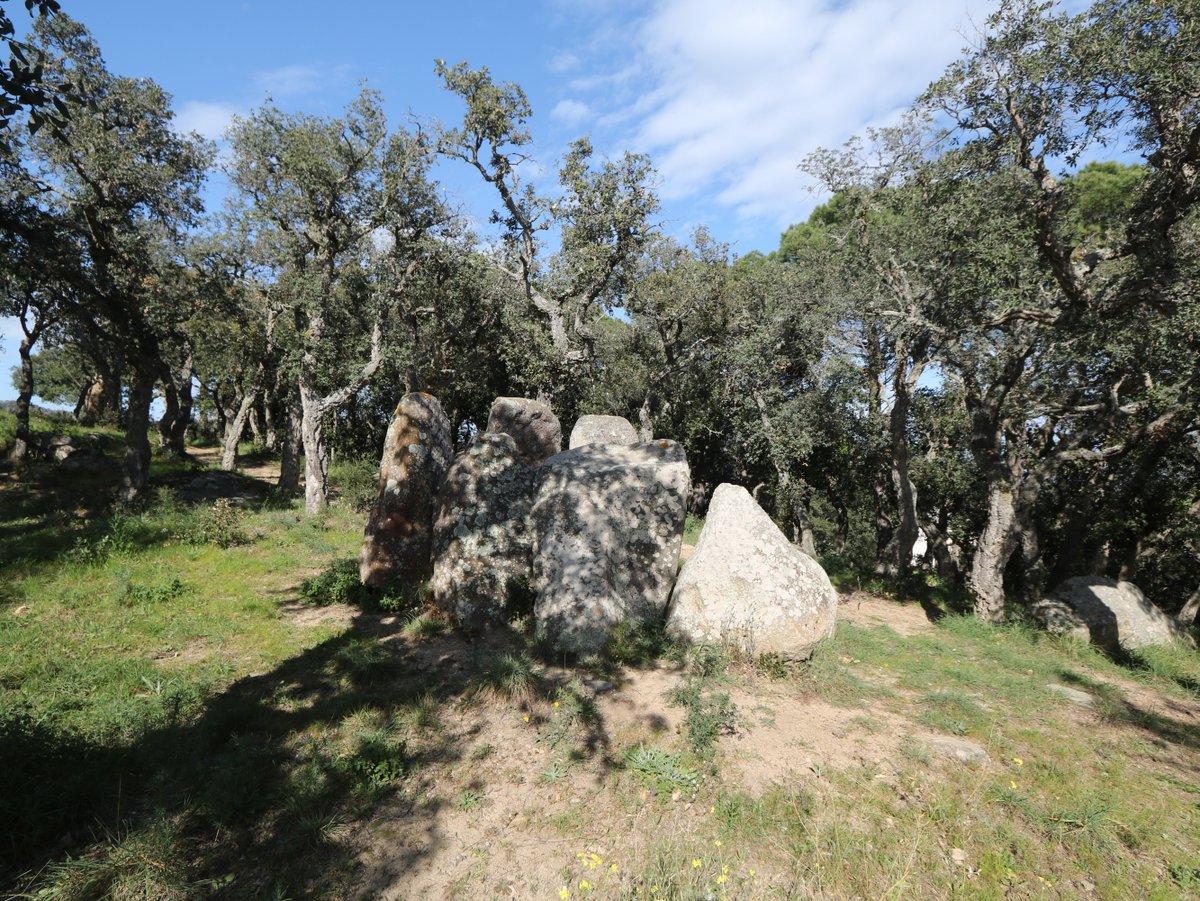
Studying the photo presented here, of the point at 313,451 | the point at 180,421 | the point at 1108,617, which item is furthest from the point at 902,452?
the point at 180,421

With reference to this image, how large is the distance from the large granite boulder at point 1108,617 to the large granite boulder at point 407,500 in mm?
13367

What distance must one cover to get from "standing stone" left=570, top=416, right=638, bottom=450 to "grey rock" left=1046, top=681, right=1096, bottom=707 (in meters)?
11.5

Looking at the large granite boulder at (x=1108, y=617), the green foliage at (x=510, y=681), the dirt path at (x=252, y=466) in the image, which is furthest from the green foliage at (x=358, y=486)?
the large granite boulder at (x=1108, y=617)

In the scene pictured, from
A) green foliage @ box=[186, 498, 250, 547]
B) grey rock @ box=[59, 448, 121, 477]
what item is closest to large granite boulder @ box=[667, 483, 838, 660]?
green foliage @ box=[186, 498, 250, 547]

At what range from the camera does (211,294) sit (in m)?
17.5

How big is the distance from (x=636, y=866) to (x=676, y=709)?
95.8 inches

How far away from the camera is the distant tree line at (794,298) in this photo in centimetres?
1019

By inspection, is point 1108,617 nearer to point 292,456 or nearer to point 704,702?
point 704,702

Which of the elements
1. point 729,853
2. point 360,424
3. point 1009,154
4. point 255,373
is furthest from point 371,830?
point 360,424

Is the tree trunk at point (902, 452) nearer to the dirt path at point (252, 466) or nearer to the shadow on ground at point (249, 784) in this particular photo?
the shadow on ground at point (249, 784)

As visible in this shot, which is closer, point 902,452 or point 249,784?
point 249,784

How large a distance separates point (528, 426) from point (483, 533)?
828 cm

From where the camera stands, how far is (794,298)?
21.4 meters

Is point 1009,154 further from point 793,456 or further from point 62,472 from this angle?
point 62,472
